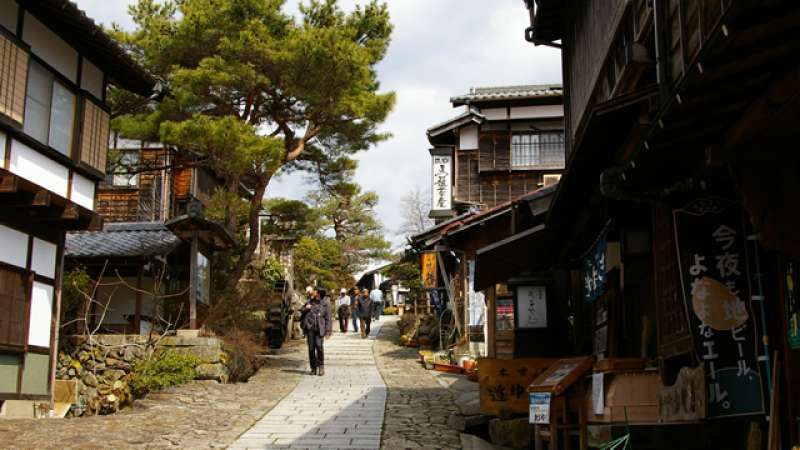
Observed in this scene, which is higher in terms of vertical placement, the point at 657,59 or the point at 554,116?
the point at 554,116

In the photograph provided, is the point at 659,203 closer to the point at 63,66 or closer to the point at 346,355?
the point at 63,66

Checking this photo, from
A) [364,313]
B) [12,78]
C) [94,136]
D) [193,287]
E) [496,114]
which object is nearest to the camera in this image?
[12,78]

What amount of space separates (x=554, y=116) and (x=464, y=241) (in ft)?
35.8

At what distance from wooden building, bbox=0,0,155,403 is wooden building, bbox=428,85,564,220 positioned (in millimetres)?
16016

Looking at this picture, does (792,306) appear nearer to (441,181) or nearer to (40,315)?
(40,315)

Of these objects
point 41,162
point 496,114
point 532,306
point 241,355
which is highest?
point 496,114

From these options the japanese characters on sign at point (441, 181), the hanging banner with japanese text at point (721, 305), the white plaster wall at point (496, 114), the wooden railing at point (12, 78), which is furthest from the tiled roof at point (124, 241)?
the hanging banner with japanese text at point (721, 305)

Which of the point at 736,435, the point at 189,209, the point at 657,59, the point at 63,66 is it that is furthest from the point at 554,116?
the point at 736,435

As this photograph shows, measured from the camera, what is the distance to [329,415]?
54.5ft

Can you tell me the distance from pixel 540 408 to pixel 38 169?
1121 centimetres

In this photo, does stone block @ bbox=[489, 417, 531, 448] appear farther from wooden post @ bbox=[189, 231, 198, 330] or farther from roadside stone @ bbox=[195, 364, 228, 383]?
wooden post @ bbox=[189, 231, 198, 330]

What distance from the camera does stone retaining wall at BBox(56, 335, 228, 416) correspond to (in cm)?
1881

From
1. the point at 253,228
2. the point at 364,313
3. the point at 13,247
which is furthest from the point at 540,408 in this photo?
the point at 364,313

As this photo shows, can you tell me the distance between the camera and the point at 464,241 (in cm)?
2253
